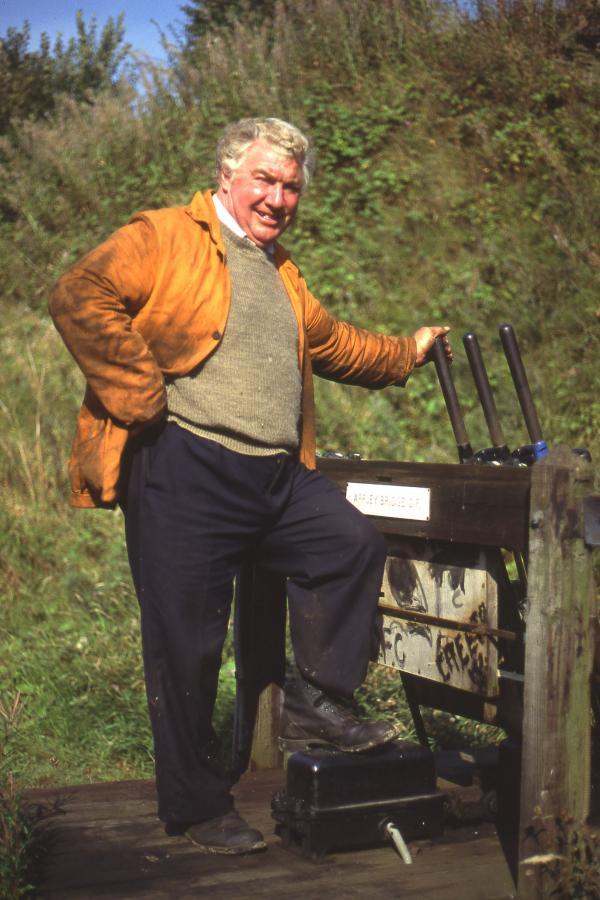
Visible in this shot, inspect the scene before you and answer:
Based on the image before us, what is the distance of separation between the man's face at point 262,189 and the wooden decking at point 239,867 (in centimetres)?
193

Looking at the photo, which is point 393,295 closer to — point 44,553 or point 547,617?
point 44,553

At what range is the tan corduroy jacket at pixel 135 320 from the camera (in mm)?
3430

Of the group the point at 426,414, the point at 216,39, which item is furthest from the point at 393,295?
the point at 216,39

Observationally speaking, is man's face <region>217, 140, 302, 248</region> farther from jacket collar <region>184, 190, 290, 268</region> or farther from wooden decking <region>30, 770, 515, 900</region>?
wooden decking <region>30, 770, 515, 900</region>

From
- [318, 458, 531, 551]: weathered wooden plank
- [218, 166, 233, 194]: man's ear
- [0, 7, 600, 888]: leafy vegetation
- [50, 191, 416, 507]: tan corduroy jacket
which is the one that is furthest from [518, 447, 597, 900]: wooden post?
[0, 7, 600, 888]: leafy vegetation

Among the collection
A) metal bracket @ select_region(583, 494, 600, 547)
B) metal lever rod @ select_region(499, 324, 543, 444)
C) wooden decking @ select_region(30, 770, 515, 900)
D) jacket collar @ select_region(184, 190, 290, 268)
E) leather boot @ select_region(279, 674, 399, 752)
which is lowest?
wooden decking @ select_region(30, 770, 515, 900)

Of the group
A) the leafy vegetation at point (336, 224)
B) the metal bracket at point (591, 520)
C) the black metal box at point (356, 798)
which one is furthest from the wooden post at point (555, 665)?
the leafy vegetation at point (336, 224)

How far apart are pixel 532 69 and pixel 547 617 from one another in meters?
8.88

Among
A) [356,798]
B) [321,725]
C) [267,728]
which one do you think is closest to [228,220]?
[321,725]

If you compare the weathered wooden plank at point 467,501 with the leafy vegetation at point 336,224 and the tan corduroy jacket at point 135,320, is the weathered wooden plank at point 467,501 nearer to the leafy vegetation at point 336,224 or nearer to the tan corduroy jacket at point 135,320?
the tan corduroy jacket at point 135,320

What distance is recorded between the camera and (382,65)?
11922 mm

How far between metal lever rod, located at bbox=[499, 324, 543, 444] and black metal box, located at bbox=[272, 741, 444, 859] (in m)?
1.10

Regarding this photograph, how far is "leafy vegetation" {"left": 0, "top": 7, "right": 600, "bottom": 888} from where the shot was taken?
6805mm

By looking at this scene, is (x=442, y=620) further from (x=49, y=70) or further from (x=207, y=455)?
(x=49, y=70)
